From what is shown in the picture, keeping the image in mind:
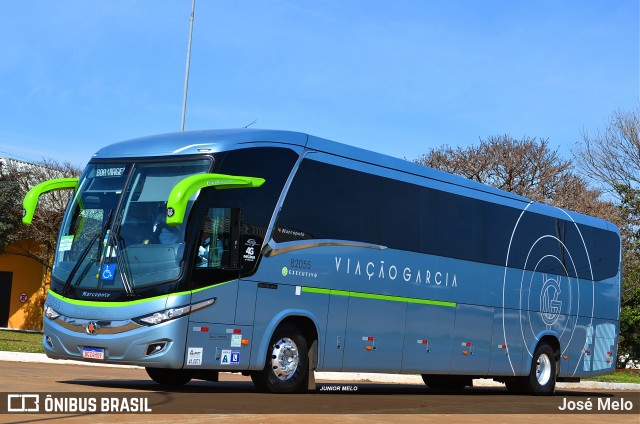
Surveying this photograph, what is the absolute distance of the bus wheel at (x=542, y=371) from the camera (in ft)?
69.8

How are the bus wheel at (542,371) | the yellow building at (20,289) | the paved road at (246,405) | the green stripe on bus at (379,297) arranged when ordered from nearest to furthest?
the paved road at (246,405) < the green stripe on bus at (379,297) < the bus wheel at (542,371) < the yellow building at (20,289)

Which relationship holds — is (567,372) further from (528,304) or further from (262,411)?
(262,411)

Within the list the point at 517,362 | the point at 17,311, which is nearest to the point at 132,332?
the point at 517,362

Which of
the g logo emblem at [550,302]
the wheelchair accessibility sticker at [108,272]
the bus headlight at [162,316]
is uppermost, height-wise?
the g logo emblem at [550,302]

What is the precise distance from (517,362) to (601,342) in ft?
12.2

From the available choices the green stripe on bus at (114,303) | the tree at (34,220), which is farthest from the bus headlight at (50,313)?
the tree at (34,220)

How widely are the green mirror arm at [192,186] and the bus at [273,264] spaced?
0.03m

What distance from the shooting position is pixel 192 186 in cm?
1321

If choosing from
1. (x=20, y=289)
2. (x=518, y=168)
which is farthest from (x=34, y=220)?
(x=518, y=168)

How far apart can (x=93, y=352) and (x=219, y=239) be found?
2.27 metres

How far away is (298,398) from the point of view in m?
13.9

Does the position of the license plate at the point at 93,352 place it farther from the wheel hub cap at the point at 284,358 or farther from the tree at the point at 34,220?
the tree at the point at 34,220

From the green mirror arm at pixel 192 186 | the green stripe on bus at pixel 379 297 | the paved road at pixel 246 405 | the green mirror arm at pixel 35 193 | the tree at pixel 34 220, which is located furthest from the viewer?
the tree at pixel 34 220

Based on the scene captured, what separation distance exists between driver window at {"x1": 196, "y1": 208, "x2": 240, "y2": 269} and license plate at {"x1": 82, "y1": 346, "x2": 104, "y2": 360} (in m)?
1.73
